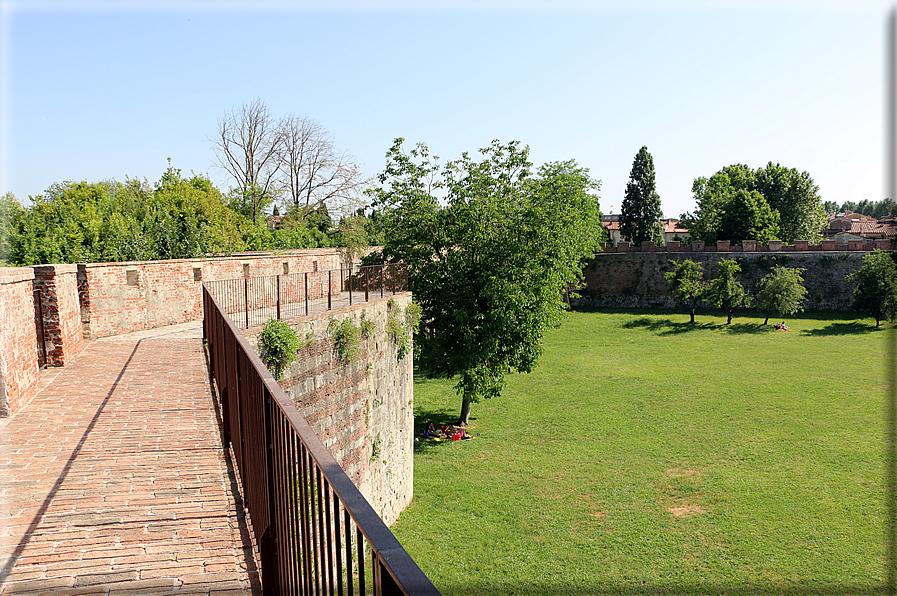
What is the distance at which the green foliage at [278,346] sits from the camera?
8578 millimetres

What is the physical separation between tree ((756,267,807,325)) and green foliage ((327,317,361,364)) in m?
36.8

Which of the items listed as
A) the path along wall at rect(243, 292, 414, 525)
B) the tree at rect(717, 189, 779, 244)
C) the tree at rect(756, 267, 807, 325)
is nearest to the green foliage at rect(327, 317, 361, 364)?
the path along wall at rect(243, 292, 414, 525)

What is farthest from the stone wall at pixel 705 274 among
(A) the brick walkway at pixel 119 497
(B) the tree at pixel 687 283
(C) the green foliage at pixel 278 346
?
(A) the brick walkway at pixel 119 497

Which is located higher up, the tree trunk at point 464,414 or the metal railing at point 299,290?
the metal railing at point 299,290

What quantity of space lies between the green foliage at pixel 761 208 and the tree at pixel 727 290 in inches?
549

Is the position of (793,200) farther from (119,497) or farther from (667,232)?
(119,497)

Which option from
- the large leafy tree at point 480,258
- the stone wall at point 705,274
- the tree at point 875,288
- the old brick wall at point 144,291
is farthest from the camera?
the stone wall at point 705,274

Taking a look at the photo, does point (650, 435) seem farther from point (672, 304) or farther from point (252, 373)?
point (672, 304)

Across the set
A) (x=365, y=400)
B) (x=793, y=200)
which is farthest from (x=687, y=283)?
(x=365, y=400)

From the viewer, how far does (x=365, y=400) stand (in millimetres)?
11742

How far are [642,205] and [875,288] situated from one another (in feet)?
68.1

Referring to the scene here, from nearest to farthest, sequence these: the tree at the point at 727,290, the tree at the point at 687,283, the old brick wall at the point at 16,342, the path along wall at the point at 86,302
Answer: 1. the old brick wall at the point at 16,342
2. the path along wall at the point at 86,302
3. the tree at the point at 727,290
4. the tree at the point at 687,283

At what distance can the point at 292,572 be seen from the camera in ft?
8.55

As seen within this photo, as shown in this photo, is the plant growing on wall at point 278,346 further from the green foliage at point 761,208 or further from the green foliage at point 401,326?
the green foliage at point 761,208
